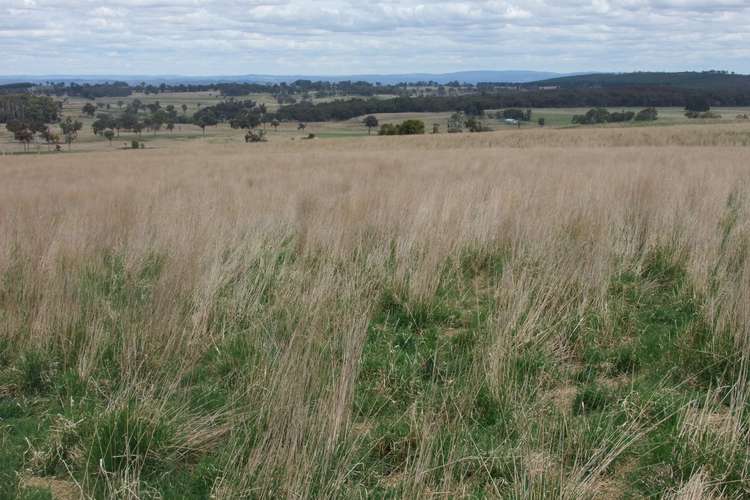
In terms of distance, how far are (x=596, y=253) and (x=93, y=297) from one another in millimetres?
4054

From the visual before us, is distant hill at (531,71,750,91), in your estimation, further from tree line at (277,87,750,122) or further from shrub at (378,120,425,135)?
shrub at (378,120,425,135)

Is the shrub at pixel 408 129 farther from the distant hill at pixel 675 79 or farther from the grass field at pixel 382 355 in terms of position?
the distant hill at pixel 675 79

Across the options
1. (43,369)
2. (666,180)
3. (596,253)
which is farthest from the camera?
(666,180)

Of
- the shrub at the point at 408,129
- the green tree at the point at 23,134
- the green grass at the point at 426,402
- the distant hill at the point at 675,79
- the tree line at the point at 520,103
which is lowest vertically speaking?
the green tree at the point at 23,134

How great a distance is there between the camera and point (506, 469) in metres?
2.80

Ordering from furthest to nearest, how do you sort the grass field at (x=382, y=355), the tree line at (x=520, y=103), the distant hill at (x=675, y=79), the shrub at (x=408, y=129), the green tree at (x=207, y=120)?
the distant hill at (x=675, y=79), the tree line at (x=520, y=103), the green tree at (x=207, y=120), the shrub at (x=408, y=129), the grass field at (x=382, y=355)

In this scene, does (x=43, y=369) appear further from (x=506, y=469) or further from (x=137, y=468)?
(x=506, y=469)

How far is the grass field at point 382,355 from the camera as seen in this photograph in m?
2.77

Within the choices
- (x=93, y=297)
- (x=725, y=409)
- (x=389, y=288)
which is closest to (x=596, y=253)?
(x=389, y=288)

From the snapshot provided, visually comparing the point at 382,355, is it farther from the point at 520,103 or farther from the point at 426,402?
the point at 520,103

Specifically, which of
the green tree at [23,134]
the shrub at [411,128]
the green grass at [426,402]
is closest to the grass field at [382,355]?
the green grass at [426,402]

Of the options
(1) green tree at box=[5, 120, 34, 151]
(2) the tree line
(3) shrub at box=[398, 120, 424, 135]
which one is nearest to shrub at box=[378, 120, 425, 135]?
(3) shrub at box=[398, 120, 424, 135]

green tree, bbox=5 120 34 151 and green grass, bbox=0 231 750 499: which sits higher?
green grass, bbox=0 231 750 499

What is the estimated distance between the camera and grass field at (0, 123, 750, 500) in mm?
2766
